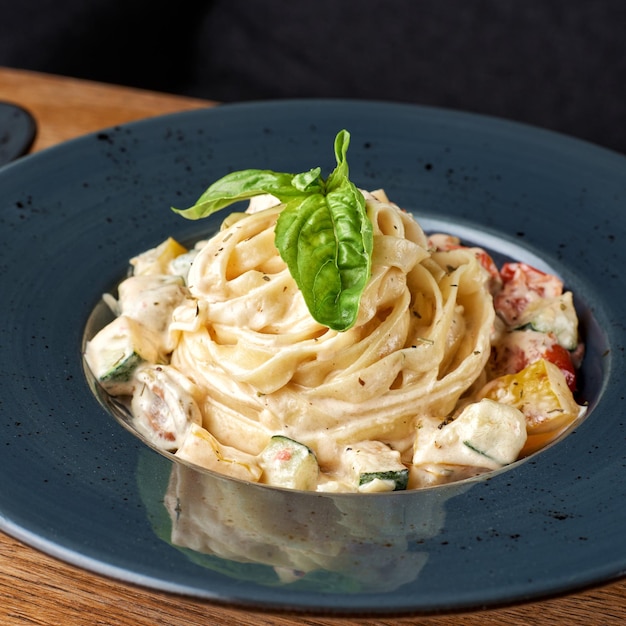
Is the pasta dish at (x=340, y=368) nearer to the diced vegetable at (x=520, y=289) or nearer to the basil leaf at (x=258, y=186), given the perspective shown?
the diced vegetable at (x=520, y=289)

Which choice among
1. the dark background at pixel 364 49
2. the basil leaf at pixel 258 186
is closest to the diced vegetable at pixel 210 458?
the basil leaf at pixel 258 186

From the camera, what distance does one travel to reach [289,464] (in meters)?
2.40

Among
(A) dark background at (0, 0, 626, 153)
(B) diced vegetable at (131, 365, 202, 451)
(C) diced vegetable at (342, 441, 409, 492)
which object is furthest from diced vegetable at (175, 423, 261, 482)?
(A) dark background at (0, 0, 626, 153)

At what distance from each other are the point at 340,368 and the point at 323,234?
422 mm

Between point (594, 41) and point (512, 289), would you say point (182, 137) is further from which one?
point (594, 41)

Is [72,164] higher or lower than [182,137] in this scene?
lower

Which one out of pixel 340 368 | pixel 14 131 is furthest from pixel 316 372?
pixel 14 131

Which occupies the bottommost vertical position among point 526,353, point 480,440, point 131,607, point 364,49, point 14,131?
point 131,607

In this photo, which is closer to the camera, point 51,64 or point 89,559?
→ point 89,559

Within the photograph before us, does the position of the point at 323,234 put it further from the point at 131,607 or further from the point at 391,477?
the point at 131,607

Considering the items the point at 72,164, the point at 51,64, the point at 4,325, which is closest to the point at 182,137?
the point at 72,164

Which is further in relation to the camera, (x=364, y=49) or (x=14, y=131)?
(x=364, y=49)

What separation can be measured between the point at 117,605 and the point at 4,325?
91 centimetres

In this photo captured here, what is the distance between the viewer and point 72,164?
332 cm
